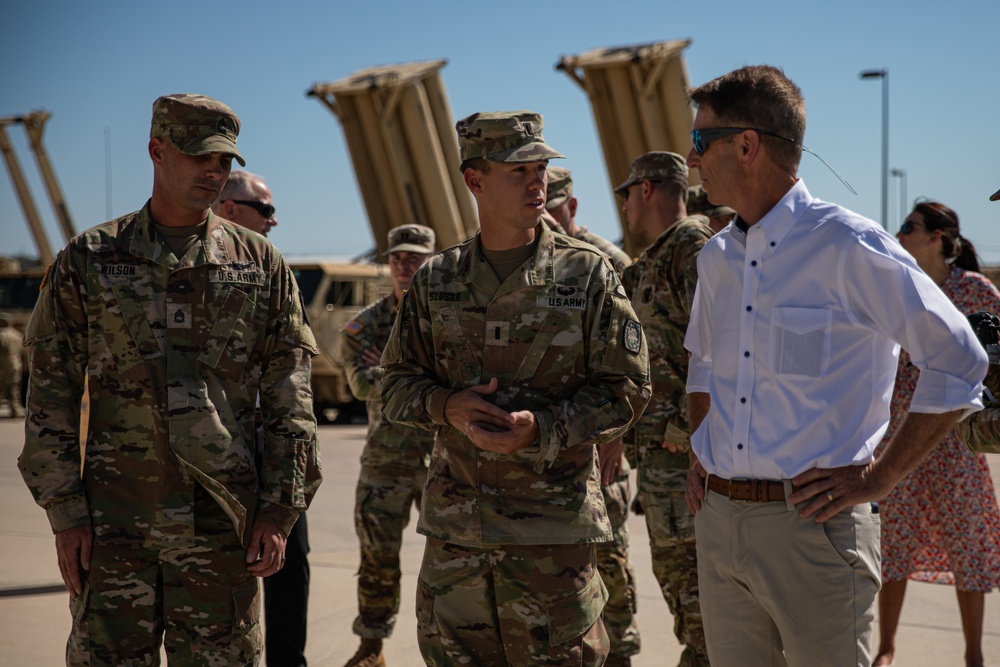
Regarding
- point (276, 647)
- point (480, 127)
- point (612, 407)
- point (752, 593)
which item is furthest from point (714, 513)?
point (276, 647)

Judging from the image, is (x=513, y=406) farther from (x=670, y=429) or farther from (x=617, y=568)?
(x=617, y=568)

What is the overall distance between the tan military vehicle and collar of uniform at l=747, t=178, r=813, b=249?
13.8 metres

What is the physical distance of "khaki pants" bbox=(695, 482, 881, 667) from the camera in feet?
7.73

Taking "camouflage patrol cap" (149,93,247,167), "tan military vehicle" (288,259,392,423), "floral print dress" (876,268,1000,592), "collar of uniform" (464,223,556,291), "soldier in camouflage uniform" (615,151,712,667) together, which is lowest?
"tan military vehicle" (288,259,392,423)

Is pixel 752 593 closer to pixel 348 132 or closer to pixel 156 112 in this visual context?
A: pixel 156 112

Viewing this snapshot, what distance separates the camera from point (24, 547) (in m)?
6.75

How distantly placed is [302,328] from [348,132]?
49.6ft

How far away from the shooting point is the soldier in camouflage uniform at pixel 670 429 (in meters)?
3.98

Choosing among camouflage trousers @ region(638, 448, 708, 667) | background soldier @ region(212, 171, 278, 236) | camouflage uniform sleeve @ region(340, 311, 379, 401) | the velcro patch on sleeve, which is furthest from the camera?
camouflage uniform sleeve @ region(340, 311, 379, 401)

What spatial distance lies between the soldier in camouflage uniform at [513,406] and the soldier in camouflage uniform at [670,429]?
108cm

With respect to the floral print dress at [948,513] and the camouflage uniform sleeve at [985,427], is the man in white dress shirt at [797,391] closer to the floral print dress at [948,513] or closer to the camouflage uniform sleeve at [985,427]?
the camouflage uniform sleeve at [985,427]

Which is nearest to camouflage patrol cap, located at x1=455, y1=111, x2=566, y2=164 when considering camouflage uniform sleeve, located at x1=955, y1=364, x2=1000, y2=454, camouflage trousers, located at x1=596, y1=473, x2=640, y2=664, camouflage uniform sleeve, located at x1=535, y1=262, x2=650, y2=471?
camouflage uniform sleeve, located at x1=535, y1=262, x2=650, y2=471

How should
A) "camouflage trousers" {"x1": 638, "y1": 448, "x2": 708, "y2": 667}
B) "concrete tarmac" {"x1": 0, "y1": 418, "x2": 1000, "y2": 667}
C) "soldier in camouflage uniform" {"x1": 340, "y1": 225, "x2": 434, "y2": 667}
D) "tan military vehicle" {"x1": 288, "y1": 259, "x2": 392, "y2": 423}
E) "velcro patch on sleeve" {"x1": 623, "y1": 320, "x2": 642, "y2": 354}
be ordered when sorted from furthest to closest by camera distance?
"tan military vehicle" {"x1": 288, "y1": 259, "x2": 392, "y2": 423} < "concrete tarmac" {"x1": 0, "y1": 418, "x2": 1000, "y2": 667} < "soldier in camouflage uniform" {"x1": 340, "y1": 225, "x2": 434, "y2": 667} < "camouflage trousers" {"x1": 638, "y1": 448, "x2": 708, "y2": 667} < "velcro patch on sleeve" {"x1": 623, "y1": 320, "x2": 642, "y2": 354}

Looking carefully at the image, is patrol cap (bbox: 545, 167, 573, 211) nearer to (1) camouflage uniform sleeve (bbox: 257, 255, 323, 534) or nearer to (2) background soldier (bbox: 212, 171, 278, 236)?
(2) background soldier (bbox: 212, 171, 278, 236)
